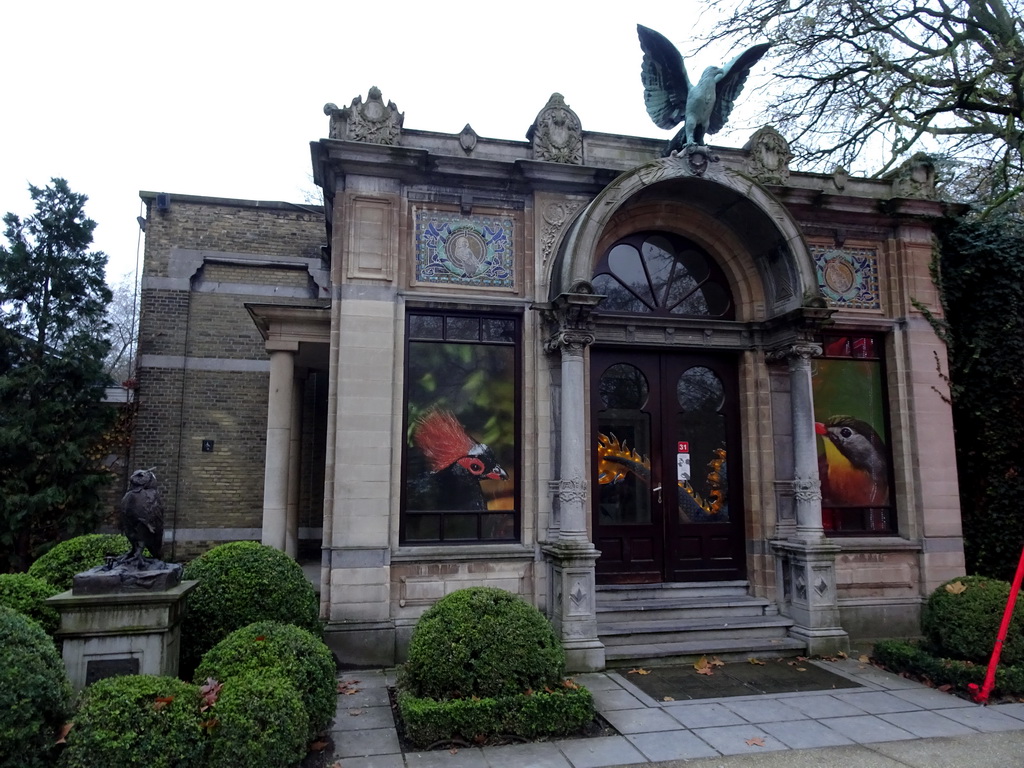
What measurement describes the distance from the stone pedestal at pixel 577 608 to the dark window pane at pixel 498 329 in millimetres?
2693

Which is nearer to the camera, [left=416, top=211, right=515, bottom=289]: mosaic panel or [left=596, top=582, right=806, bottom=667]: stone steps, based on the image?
[left=596, top=582, right=806, bottom=667]: stone steps

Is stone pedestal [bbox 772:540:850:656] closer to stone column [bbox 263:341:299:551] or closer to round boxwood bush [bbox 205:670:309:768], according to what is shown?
round boxwood bush [bbox 205:670:309:768]

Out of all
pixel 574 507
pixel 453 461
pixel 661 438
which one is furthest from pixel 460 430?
pixel 661 438

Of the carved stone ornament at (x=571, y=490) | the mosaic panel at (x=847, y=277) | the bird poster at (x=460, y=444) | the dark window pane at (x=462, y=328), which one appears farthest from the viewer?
the mosaic panel at (x=847, y=277)

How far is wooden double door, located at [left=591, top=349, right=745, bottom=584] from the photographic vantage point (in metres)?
9.12

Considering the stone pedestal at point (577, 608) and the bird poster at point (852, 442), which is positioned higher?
the bird poster at point (852, 442)

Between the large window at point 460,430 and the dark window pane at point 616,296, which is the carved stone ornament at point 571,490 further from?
the dark window pane at point 616,296

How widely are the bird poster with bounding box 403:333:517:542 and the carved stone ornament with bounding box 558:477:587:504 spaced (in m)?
0.82

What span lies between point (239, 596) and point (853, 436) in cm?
819

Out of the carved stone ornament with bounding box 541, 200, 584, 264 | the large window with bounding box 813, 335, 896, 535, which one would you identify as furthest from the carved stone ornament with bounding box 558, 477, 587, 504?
the large window with bounding box 813, 335, 896, 535

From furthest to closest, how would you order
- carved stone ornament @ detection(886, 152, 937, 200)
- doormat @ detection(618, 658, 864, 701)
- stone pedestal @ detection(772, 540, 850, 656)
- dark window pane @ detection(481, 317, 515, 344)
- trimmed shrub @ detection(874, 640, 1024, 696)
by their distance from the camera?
carved stone ornament @ detection(886, 152, 937, 200), dark window pane @ detection(481, 317, 515, 344), stone pedestal @ detection(772, 540, 850, 656), doormat @ detection(618, 658, 864, 701), trimmed shrub @ detection(874, 640, 1024, 696)

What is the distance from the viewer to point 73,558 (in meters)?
6.69

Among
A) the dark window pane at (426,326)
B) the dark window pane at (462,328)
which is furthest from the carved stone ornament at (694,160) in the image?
the dark window pane at (426,326)

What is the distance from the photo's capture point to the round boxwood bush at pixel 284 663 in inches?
199
